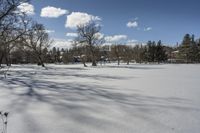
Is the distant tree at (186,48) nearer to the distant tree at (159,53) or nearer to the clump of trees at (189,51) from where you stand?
the clump of trees at (189,51)

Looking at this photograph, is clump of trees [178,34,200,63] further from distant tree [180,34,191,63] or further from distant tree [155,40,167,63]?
distant tree [155,40,167,63]

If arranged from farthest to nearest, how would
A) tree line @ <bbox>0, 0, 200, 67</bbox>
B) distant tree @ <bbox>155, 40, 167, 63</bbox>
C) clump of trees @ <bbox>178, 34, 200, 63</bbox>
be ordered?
distant tree @ <bbox>155, 40, 167, 63</bbox> < clump of trees @ <bbox>178, 34, 200, 63</bbox> < tree line @ <bbox>0, 0, 200, 67</bbox>

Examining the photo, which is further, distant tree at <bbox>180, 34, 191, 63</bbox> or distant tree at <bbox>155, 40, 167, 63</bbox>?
distant tree at <bbox>155, 40, 167, 63</bbox>

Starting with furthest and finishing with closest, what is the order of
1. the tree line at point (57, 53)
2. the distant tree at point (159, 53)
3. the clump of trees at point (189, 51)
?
the distant tree at point (159, 53) < the clump of trees at point (189, 51) < the tree line at point (57, 53)

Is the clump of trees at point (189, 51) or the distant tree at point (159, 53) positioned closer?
the clump of trees at point (189, 51)

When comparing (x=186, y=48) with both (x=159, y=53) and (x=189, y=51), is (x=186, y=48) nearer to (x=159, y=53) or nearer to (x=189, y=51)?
(x=189, y=51)

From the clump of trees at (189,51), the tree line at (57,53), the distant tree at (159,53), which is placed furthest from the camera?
the distant tree at (159,53)

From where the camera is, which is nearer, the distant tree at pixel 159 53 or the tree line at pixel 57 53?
the tree line at pixel 57 53

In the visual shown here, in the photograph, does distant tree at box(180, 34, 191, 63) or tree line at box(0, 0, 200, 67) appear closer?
tree line at box(0, 0, 200, 67)

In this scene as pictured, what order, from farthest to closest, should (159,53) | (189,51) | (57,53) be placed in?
(57,53) → (159,53) → (189,51)

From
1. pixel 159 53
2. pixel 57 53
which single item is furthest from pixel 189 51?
pixel 57 53

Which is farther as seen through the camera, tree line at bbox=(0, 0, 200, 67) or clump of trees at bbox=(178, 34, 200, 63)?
clump of trees at bbox=(178, 34, 200, 63)

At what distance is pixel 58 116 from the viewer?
560 cm

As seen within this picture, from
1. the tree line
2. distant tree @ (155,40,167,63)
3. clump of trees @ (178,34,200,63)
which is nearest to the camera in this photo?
the tree line
